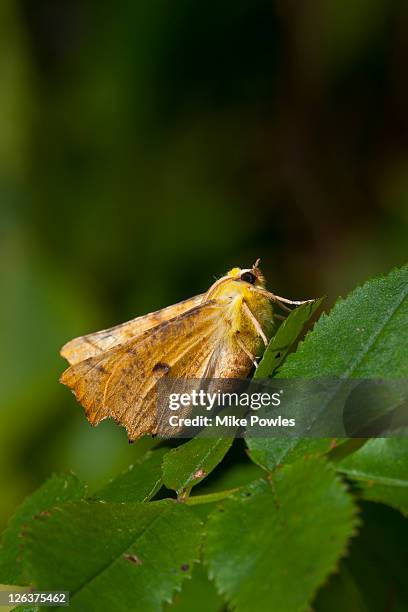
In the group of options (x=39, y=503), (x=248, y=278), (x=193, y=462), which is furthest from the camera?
(x=248, y=278)

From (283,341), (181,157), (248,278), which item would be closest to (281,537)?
(283,341)

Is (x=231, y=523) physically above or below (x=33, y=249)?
below

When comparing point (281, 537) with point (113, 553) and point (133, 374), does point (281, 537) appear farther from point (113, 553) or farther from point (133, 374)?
point (133, 374)

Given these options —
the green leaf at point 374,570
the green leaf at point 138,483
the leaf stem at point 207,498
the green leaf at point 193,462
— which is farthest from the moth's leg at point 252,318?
the leaf stem at point 207,498

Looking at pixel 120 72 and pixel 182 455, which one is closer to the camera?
pixel 182 455

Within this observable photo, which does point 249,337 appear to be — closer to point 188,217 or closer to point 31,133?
point 188,217

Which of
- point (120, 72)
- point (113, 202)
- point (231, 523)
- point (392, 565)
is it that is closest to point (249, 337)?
point (392, 565)

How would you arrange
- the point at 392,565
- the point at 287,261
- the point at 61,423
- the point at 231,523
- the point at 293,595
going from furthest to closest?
the point at 287,261 → the point at 61,423 → the point at 392,565 → the point at 231,523 → the point at 293,595

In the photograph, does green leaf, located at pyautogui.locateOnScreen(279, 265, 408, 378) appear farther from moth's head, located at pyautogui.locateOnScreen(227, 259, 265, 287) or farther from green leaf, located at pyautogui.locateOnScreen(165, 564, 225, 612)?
moth's head, located at pyautogui.locateOnScreen(227, 259, 265, 287)
